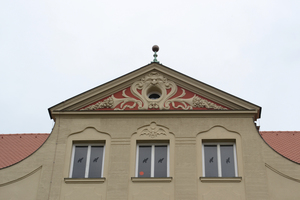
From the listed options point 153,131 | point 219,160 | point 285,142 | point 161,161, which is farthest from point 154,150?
point 285,142

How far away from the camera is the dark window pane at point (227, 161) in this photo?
15.0 meters

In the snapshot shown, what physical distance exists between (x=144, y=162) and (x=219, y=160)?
231 centimetres

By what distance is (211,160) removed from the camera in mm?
15336

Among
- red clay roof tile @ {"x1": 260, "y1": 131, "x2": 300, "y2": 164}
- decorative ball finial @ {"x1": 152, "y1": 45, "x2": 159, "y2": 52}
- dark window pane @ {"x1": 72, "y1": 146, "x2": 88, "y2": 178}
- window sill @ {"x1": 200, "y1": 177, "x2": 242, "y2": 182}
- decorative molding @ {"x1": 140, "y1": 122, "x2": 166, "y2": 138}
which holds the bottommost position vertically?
window sill @ {"x1": 200, "y1": 177, "x2": 242, "y2": 182}

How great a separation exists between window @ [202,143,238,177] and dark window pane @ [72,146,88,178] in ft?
12.2

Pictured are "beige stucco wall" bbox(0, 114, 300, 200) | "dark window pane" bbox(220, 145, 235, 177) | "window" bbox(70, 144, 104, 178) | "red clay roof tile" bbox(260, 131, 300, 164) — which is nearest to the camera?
"beige stucco wall" bbox(0, 114, 300, 200)

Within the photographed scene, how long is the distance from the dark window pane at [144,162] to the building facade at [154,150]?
0.03 meters

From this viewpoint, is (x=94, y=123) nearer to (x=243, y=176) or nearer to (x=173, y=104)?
(x=173, y=104)

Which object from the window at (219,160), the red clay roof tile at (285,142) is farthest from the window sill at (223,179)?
the red clay roof tile at (285,142)

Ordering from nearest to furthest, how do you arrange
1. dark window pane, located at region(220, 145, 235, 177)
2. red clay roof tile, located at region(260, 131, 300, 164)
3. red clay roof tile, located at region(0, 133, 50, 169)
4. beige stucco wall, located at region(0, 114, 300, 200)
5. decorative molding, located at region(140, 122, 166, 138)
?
beige stucco wall, located at region(0, 114, 300, 200) < dark window pane, located at region(220, 145, 235, 177) < decorative molding, located at region(140, 122, 166, 138) < red clay roof tile, located at region(260, 131, 300, 164) < red clay roof tile, located at region(0, 133, 50, 169)

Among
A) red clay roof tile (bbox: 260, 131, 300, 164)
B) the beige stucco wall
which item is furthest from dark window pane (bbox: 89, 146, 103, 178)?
red clay roof tile (bbox: 260, 131, 300, 164)

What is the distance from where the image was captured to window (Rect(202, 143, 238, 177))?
15047mm

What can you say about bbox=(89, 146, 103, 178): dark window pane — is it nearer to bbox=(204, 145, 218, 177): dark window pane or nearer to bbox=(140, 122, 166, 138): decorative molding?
bbox=(140, 122, 166, 138): decorative molding

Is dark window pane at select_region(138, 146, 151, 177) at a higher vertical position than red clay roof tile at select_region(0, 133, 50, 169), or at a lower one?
lower
